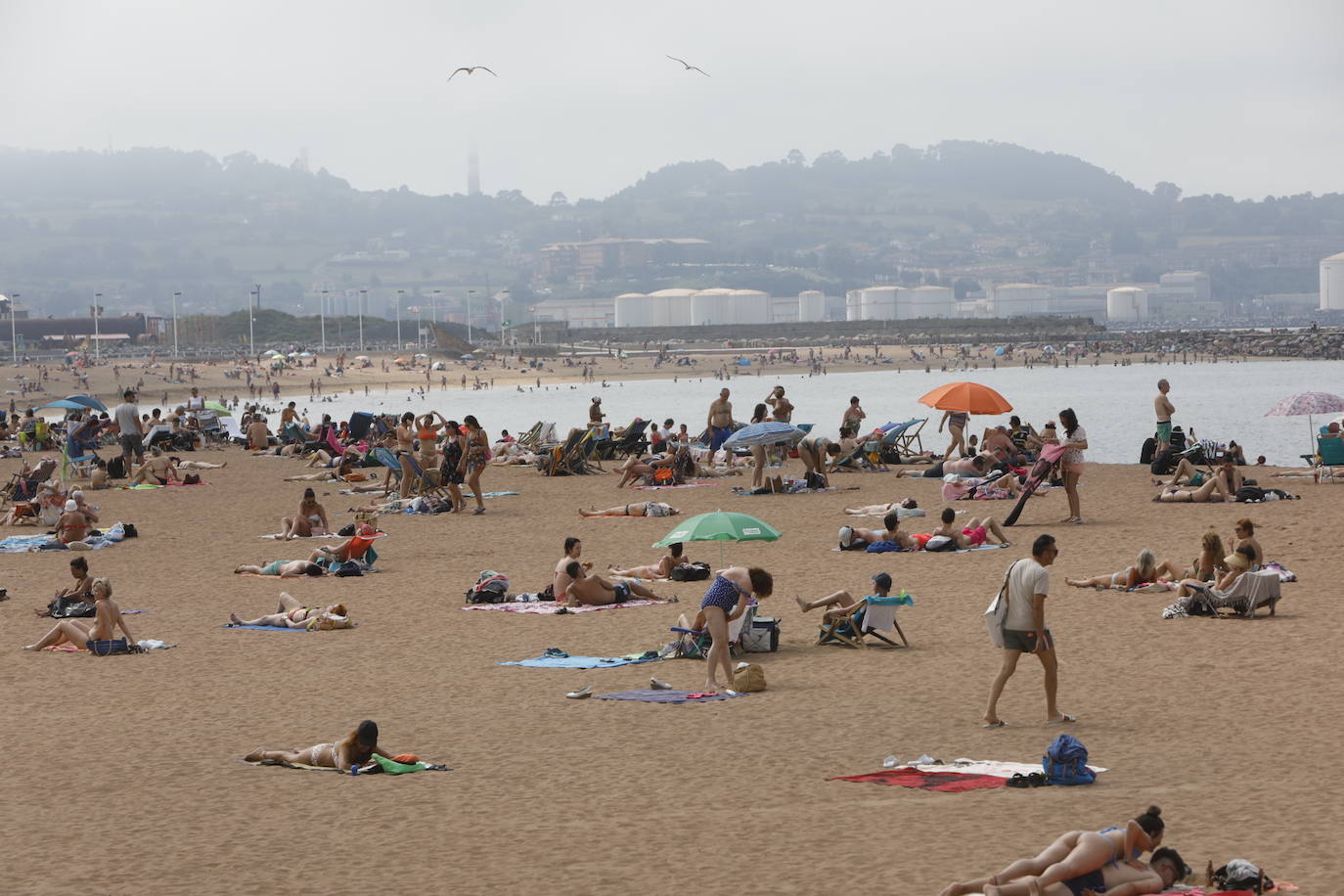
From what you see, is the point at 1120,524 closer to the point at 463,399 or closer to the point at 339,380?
the point at 463,399

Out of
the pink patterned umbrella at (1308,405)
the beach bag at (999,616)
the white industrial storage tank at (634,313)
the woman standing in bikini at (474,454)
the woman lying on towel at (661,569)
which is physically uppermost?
the white industrial storage tank at (634,313)

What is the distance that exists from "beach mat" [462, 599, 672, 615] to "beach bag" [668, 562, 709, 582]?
0.82 meters

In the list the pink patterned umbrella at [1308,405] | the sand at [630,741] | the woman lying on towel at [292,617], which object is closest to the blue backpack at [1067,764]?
the sand at [630,741]

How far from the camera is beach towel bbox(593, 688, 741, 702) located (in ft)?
29.3

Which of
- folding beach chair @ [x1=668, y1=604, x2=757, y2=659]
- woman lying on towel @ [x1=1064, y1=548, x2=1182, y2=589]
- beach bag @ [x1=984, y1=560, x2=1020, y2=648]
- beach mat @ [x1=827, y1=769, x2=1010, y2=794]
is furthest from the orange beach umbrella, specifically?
beach mat @ [x1=827, y1=769, x2=1010, y2=794]

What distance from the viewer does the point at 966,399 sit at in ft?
69.6

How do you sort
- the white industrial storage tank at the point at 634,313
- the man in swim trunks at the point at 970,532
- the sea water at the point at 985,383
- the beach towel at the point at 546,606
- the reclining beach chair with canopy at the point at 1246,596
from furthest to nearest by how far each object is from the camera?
the white industrial storage tank at the point at 634,313 < the sea water at the point at 985,383 < the man in swim trunks at the point at 970,532 < the beach towel at the point at 546,606 < the reclining beach chair with canopy at the point at 1246,596

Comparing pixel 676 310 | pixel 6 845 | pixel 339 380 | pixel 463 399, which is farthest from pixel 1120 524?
pixel 676 310

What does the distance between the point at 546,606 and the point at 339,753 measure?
16.4 feet

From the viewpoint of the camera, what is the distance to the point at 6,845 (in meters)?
6.23

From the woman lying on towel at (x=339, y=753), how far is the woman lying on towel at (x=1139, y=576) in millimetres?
6680

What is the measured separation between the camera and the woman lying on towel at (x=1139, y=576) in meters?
12.3

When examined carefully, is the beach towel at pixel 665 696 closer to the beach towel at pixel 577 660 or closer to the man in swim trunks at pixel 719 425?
the beach towel at pixel 577 660

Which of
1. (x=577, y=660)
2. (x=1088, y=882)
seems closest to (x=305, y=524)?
(x=577, y=660)
